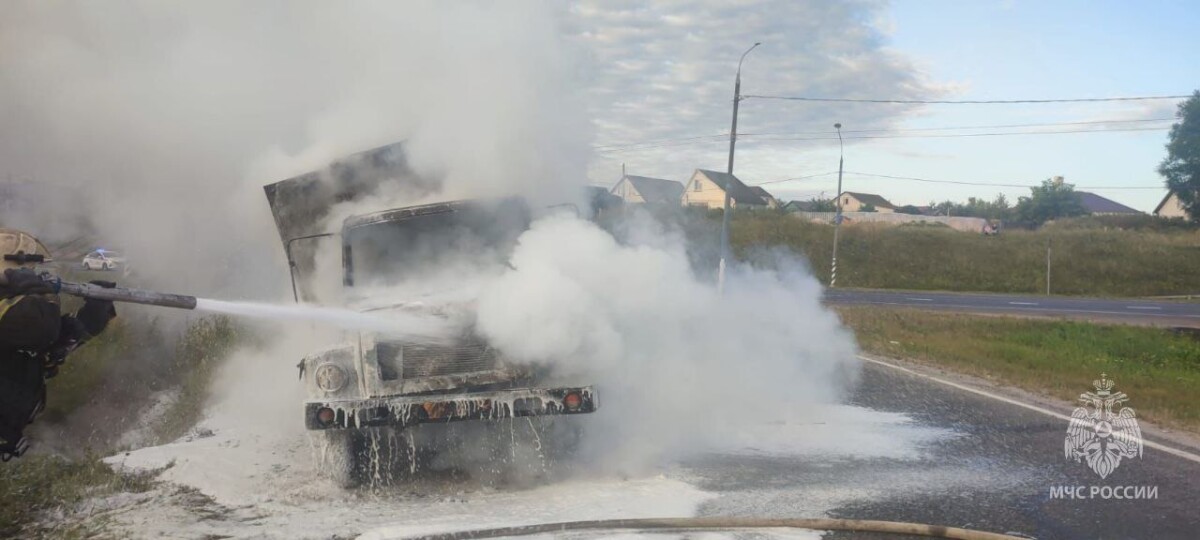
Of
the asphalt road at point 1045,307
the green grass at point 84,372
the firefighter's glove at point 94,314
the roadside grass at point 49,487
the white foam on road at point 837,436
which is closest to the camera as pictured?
the firefighter's glove at point 94,314

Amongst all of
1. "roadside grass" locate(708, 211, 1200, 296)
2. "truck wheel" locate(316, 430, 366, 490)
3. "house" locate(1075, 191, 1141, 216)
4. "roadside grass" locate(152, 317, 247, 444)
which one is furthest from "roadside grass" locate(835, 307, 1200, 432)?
"house" locate(1075, 191, 1141, 216)

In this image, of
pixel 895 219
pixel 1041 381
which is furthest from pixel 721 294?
pixel 895 219

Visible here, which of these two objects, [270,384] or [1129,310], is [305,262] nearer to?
[270,384]

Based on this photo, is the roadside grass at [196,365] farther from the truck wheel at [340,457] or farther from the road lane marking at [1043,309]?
the road lane marking at [1043,309]

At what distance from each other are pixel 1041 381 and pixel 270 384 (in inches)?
385

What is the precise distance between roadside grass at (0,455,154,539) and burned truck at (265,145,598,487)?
4.47ft

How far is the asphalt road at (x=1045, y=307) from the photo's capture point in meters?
23.3

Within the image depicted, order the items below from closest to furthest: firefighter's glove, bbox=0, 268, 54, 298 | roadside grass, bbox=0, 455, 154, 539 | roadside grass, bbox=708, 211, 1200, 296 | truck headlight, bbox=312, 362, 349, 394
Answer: firefighter's glove, bbox=0, 268, 54, 298 < roadside grass, bbox=0, 455, 154, 539 < truck headlight, bbox=312, 362, 349, 394 < roadside grass, bbox=708, 211, 1200, 296

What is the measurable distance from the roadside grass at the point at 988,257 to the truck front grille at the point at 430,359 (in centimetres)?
3299

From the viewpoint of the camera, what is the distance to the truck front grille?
230 inches

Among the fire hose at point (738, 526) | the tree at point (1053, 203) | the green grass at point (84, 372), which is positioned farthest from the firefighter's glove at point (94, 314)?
the tree at point (1053, 203)

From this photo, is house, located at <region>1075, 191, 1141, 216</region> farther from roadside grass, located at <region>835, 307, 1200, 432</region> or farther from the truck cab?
the truck cab

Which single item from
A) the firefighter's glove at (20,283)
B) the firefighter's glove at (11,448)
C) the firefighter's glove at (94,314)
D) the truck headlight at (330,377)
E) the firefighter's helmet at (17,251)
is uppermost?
the firefighter's helmet at (17,251)

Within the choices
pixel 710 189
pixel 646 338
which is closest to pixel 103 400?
pixel 646 338
